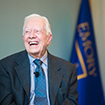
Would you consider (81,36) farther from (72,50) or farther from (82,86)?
(82,86)

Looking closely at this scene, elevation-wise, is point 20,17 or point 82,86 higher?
point 20,17

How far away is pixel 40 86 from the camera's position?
5.07ft

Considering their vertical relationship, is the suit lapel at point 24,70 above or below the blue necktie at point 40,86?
above

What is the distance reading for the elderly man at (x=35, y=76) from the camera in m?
1.44

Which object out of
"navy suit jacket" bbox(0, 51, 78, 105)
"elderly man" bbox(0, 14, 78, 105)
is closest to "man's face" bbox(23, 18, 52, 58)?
"elderly man" bbox(0, 14, 78, 105)

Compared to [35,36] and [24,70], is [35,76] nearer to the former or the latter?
[24,70]

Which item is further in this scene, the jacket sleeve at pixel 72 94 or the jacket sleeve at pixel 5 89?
the jacket sleeve at pixel 72 94

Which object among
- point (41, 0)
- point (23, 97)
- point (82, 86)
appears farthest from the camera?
point (82, 86)

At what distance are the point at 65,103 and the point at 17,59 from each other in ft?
1.97

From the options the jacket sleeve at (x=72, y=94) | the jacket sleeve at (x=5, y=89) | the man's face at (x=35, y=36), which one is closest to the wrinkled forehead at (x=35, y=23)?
the man's face at (x=35, y=36)

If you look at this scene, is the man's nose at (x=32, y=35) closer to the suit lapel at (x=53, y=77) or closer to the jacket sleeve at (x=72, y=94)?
the suit lapel at (x=53, y=77)

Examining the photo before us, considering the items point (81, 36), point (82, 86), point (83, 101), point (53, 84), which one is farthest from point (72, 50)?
point (53, 84)

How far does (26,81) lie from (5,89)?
19 centimetres

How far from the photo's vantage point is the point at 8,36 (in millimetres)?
1994
